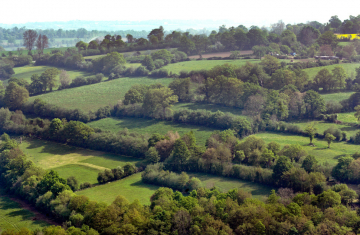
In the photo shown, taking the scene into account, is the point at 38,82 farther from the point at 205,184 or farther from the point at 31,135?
the point at 205,184

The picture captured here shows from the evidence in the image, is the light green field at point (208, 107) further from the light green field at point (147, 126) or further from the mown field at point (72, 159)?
the mown field at point (72, 159)

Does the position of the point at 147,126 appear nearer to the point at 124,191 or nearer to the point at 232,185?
the point at 124,191

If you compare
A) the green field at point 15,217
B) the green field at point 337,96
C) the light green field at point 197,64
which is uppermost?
the light green field at point 197,64

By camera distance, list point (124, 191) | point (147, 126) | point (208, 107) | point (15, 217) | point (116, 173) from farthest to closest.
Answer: point (208, 107), point (147, 126), point (116, 173), point (124, 191), point (15, 217)

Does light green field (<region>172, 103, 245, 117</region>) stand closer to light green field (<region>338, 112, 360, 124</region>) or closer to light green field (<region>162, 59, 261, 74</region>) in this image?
light green field (<region>338, 112, 360, 124</region>)

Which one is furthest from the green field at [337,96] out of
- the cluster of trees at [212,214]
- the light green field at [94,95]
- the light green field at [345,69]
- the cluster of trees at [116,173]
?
the cluster of trees at [116,173]

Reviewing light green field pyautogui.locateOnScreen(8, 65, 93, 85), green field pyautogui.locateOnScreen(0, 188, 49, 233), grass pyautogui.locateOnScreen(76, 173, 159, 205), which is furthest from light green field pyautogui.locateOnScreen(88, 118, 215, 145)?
light green field pyautogui.locateOnScreen(8, 65, 93, 85)

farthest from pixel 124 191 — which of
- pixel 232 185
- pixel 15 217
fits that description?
pixel 232 185

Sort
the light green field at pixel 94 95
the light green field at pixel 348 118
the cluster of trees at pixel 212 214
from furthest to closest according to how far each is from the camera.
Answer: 1. the light green field at pixel 94 95
2. the light green field at pixel 348 118
3. the cluster of trees at pixel 212 214
